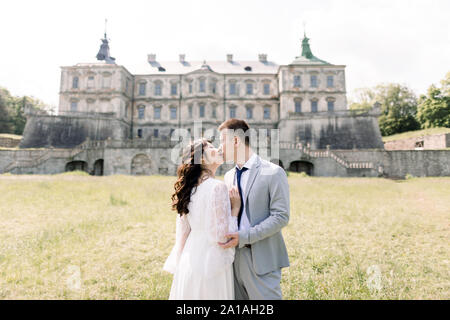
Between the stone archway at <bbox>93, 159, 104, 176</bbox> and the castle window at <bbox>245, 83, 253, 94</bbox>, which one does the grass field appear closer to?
the stone archway at <bbox>93, 159, 104, 176</bbox>

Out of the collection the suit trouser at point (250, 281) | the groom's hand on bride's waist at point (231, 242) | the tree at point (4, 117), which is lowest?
the suit trouser at point (250, 281)

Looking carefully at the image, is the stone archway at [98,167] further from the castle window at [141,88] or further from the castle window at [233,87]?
the castle window at [233,87]

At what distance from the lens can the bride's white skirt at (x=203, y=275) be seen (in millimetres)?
2582

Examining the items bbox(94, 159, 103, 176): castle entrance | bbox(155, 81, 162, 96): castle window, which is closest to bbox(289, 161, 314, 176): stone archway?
bbox(94, 159, 103, 176): castle entrance

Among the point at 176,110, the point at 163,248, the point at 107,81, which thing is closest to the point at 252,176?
the point at 163,248

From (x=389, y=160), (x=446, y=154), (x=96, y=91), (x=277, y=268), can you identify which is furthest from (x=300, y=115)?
(x=277, y=268)

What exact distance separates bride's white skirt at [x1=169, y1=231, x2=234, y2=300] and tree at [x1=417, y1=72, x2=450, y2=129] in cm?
4450

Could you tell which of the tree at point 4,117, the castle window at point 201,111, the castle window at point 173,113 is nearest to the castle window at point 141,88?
the castle window at point 173,113

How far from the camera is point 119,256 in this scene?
600 cm

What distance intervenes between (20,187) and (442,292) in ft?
57.8

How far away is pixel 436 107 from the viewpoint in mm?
36594

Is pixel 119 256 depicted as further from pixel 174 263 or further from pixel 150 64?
pixel 150 64

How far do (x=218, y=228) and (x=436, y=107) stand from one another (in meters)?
45.5

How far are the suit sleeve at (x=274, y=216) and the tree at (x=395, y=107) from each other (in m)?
49.9
